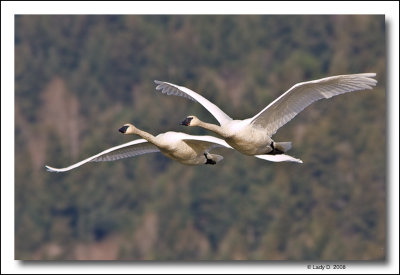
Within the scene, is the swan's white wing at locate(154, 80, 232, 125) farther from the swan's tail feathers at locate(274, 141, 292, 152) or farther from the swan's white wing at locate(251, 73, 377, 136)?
the swan's tail feathers at locate(274, 141, 292, 152)

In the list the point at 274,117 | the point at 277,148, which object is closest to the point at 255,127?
the point at 274,117

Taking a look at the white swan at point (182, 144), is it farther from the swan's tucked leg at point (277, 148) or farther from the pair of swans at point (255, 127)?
the swan's tucked leg at point (277, 148)

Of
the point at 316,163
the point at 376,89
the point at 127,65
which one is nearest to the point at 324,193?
the point at 316,163

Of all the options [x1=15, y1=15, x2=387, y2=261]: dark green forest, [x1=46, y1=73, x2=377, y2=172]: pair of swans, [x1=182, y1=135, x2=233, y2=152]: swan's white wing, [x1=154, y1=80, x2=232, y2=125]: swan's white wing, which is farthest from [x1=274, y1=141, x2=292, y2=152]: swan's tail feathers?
[x1=15, y1=15, x2=387, y2=261]: dark green forest

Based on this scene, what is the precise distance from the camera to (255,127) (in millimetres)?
19406

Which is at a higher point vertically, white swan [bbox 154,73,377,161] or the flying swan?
white swan [bbox 154,73,377,161]

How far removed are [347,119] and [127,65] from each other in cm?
1475

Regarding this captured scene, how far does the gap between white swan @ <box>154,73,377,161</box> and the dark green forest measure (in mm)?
19436

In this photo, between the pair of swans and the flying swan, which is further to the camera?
the flying swan

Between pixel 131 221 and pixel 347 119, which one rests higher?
pixel 347 119

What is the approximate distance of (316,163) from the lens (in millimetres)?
47719

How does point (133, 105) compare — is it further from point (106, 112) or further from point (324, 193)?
point (324, 193)

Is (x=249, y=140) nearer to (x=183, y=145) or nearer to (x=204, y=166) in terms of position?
(x=183, y=145)

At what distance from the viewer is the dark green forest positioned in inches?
1799
